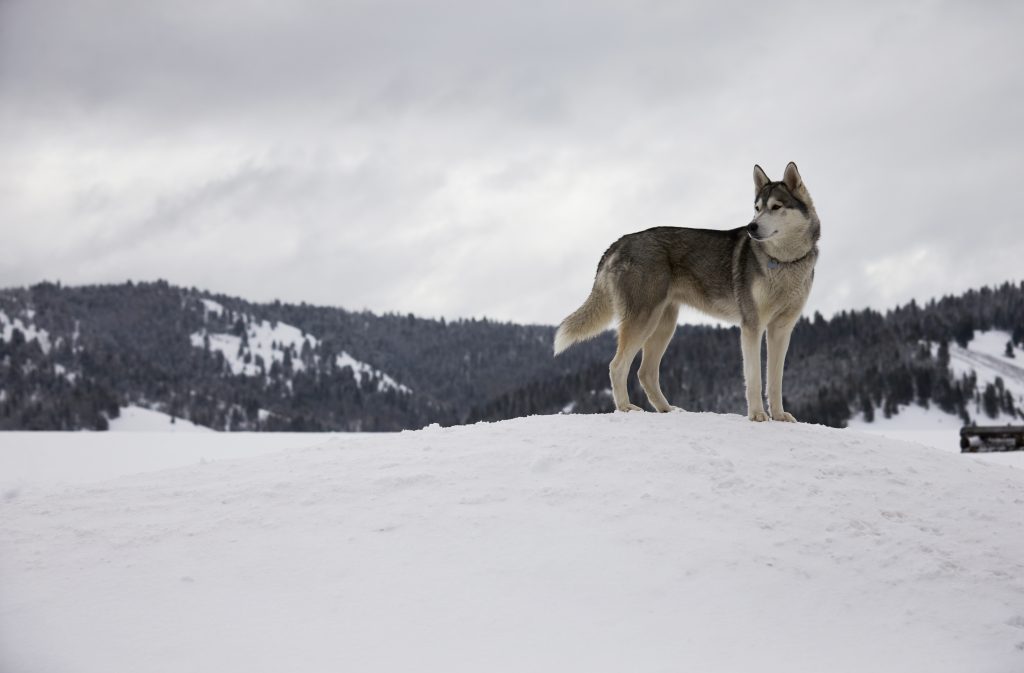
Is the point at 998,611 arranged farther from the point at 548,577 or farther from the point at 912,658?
the point at 548,577

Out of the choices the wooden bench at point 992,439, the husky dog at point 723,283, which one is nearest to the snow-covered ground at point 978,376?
the wooden bench at point 992,439

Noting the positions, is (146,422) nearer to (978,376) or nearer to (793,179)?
(978,376)

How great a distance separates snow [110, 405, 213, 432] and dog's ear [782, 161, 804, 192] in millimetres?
147084

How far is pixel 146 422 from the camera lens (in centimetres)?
14488

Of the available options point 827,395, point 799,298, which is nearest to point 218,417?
point 827,395

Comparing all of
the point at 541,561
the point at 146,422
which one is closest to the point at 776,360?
the point at 541,561

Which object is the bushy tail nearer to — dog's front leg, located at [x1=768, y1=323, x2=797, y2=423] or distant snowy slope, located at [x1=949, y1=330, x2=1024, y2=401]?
dog's front leg, located at [x1=768, y1=323, x2=797, y2=423]

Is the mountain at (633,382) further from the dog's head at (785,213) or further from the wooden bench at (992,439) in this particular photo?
the dog's head at (785,213)

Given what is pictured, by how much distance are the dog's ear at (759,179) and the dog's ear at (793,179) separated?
170mm

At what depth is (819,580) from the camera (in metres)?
5.54

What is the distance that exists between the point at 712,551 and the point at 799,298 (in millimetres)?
3438

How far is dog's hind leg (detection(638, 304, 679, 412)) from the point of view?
8.95 metres

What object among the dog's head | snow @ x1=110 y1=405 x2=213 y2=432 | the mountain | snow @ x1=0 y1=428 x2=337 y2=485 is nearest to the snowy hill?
Answer: the dog's head

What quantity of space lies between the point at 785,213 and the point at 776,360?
1.57m
